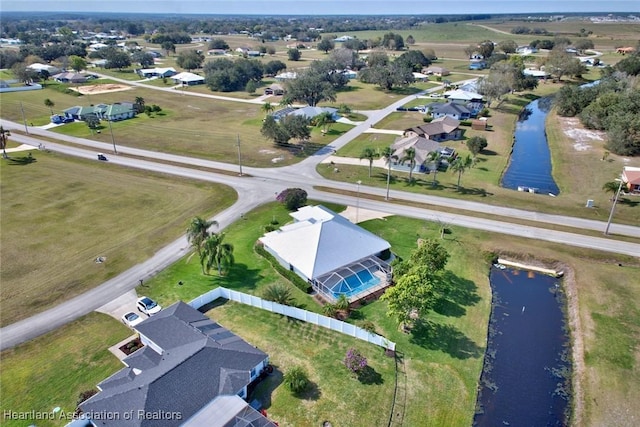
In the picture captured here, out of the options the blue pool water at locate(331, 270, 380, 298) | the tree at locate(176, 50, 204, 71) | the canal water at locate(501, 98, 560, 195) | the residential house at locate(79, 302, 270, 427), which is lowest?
the blue pool water at locate(331, 270, 380, 298)

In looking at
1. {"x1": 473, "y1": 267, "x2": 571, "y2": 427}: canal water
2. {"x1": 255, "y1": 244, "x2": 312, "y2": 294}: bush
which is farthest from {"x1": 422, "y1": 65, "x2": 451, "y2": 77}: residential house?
{"x1": 255, "y1": 244, "x2": 312, "y2": 294}: bush

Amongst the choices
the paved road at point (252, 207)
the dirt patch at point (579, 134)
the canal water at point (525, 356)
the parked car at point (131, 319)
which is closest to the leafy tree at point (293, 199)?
the paved road at point (252, 207)

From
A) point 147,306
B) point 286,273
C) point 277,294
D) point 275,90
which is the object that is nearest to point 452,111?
point 275,90

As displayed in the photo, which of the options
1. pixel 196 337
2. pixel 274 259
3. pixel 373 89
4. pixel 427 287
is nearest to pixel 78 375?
pixel 196 337

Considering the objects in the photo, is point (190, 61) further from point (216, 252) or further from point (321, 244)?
point (321, 244)

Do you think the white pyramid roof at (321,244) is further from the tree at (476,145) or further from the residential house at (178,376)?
the tree at (476,145)

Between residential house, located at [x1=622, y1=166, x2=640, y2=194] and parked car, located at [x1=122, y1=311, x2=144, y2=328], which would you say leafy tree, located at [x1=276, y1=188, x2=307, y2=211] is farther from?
residential house, located at [x1=622, y1=166, x2=640, y2=194]
